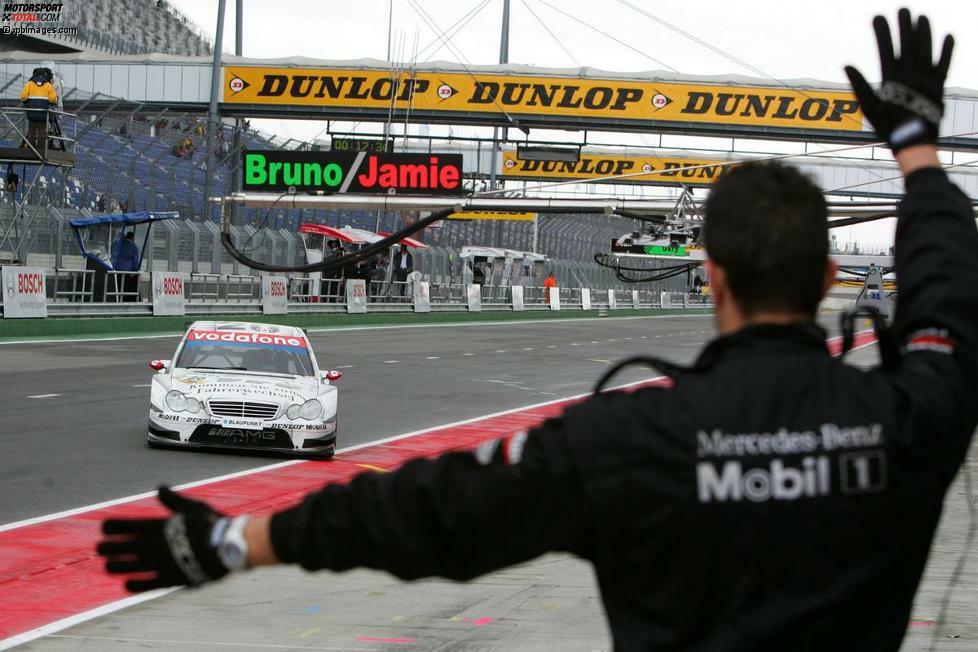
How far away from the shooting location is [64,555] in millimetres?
8766

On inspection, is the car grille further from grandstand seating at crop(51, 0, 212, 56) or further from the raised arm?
Answer: grandstand seating at crop(51, 0, 212, 56)

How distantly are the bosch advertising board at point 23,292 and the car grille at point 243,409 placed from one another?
502 inches

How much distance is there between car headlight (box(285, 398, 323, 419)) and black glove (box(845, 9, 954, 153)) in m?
11.8

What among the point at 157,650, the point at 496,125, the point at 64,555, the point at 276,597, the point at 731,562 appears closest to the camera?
the point at 731,562

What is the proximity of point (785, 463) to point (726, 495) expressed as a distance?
10cm

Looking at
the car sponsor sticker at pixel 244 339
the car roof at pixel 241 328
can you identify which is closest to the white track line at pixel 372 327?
the car roof at pixel 241 328

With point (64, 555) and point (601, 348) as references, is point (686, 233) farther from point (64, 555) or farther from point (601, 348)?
point (601, 348)

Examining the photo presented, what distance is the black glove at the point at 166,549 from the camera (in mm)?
2215

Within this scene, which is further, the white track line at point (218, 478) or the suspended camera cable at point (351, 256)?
the white track line at point (218, 478)

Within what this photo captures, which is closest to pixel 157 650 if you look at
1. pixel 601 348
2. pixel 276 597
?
pixel 276 597

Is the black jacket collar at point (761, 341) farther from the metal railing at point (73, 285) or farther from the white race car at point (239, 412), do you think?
the metal railing at point (73, 285)

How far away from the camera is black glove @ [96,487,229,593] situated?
2215 millimetres

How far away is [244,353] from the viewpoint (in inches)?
611

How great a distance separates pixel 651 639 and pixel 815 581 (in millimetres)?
261
